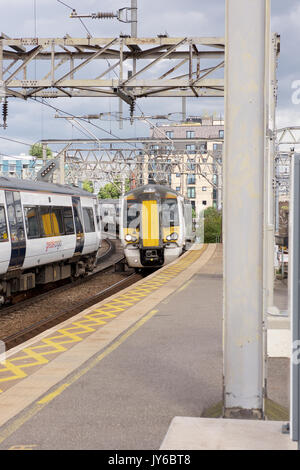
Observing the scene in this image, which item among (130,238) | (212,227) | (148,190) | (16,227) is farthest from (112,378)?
(212,227)

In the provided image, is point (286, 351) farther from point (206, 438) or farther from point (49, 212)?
point (49, 212)

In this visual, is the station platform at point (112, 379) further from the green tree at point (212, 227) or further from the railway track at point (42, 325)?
the green tree at point (212, 227)

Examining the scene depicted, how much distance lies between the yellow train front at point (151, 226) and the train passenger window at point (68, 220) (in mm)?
2400

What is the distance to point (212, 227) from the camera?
41125mm

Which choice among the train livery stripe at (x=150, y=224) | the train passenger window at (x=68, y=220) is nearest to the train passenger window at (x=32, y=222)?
the train passenger window at (x=68, y=220)

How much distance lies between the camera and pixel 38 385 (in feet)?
21.7

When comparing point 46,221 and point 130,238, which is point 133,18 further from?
point 130,238

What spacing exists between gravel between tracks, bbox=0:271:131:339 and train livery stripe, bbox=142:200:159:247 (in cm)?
192

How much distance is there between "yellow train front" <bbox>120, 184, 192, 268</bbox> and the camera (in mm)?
20938

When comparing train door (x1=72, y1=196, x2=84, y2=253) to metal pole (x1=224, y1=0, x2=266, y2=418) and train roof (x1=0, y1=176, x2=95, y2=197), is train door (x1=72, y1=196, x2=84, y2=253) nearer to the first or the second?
train roof (x1=0, y1=176, x2=95, y2=197)

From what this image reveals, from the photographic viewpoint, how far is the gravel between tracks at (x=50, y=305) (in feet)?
42.7

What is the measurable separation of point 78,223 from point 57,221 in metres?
2.15

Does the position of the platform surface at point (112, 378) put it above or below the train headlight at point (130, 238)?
below
